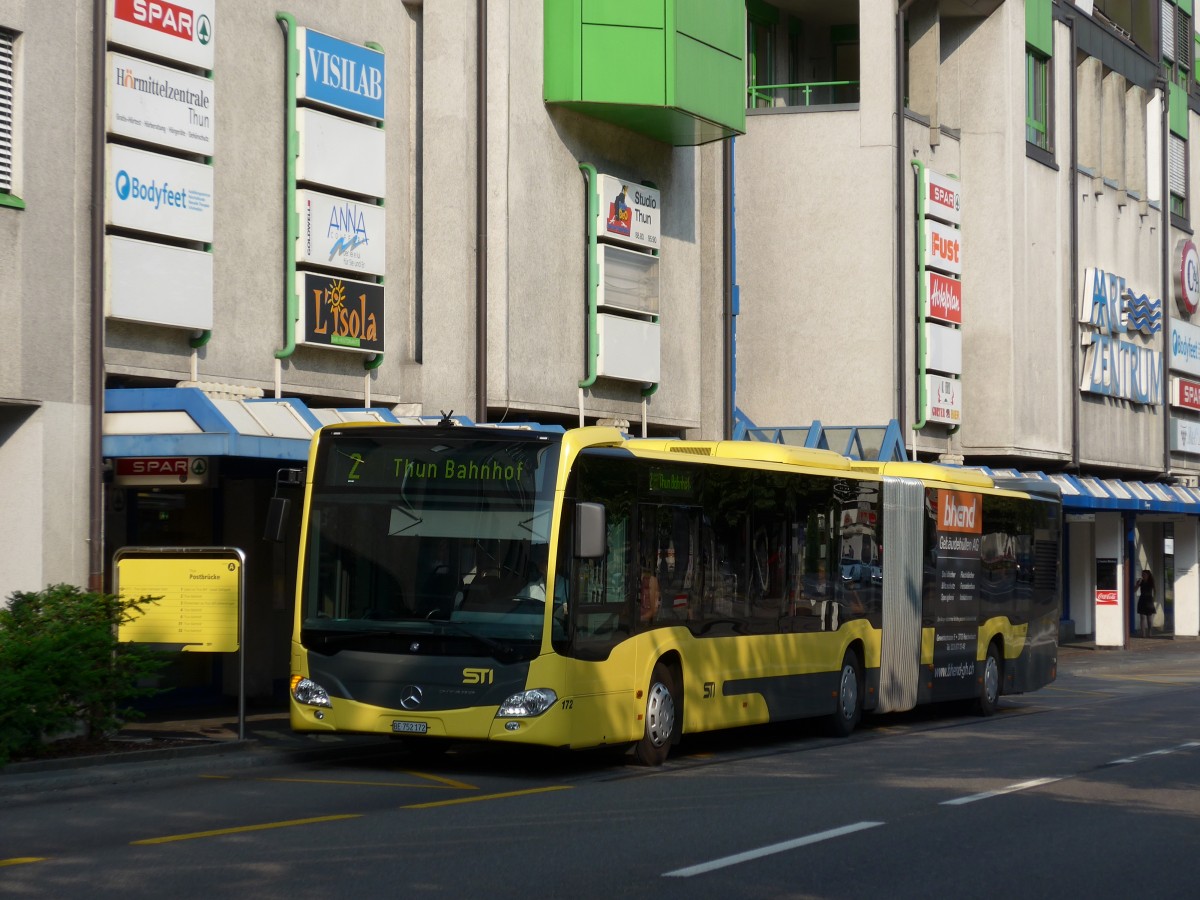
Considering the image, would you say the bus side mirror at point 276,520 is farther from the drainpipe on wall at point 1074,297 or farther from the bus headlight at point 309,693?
the drainpipe on wall at point 1074,297

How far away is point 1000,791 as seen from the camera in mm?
14070

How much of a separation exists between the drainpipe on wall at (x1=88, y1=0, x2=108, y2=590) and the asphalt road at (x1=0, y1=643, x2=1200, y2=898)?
3.66 m

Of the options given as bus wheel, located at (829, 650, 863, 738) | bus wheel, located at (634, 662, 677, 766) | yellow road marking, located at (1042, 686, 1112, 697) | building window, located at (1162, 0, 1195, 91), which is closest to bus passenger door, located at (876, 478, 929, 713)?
bus wheel, located at (829, 650, 863, 738)

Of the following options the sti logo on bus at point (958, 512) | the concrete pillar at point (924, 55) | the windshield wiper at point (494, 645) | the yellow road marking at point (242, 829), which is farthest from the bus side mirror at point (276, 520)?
the concrete pillar at point (924, 55)

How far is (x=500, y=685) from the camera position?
14.2 meters

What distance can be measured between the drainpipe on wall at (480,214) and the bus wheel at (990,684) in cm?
735

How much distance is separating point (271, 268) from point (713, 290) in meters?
11.6

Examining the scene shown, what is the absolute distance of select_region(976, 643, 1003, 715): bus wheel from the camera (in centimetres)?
2378

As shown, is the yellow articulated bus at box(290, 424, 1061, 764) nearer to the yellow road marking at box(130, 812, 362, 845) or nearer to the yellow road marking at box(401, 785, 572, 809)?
the yellow road marking at box(401, 785, 572, 809)

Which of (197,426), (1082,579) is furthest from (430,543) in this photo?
(1082,579)

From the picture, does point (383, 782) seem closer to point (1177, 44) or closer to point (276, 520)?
point (276, 520)

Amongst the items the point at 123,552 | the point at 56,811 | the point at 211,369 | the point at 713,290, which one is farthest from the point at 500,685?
the point at 713,290

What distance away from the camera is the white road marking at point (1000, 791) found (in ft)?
43.6

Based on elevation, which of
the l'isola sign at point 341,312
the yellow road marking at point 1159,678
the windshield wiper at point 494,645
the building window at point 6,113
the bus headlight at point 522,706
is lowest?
the yellow road marking at point 1159,678
